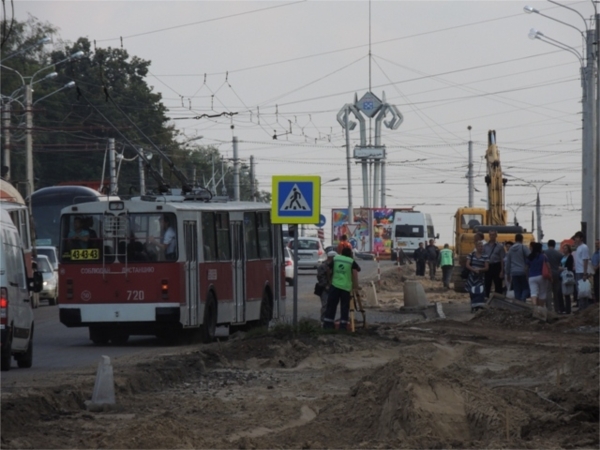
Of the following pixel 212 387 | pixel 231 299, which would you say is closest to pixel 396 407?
pixel 212 387

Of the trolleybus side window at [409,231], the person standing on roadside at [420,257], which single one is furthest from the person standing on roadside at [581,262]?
the trolleybus side window at [409,231]

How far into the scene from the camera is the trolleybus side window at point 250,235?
24.4m

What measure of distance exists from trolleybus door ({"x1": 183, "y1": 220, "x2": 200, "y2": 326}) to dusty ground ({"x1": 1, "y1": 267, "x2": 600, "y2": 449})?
1.93 m

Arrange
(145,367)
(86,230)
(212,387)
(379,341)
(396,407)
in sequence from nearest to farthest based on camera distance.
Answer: (396,407) < (212,387) < (145,367) < (379,341) < (86,230)

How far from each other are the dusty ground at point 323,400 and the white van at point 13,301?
3.25ft

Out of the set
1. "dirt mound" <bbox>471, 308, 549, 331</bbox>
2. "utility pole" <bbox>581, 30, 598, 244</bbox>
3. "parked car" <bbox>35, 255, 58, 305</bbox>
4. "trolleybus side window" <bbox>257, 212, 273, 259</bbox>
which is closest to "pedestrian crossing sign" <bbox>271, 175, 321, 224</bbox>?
"trolleybus side window" <bbox>257, 212, 273, 259</bbox>

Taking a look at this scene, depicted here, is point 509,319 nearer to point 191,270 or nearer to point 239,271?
point 239,271

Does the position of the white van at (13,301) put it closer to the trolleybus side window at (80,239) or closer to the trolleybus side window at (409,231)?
the trolleybus side window at (80,239)

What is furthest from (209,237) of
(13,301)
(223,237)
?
(13,301)

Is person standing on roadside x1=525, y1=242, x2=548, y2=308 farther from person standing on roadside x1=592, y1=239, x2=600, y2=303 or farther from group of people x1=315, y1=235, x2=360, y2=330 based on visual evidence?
group of people x1=315, y1=235, x2=360, y2=330

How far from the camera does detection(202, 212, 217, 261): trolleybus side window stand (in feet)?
74.3

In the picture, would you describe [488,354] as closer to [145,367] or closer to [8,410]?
[145,367]

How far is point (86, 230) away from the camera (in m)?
21.9

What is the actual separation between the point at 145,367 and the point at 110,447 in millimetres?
6374
